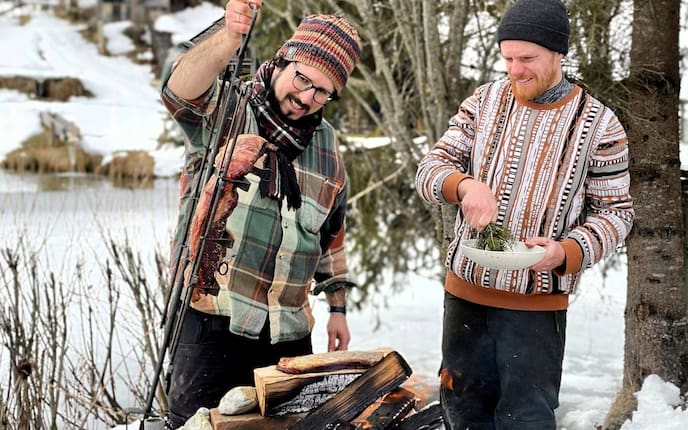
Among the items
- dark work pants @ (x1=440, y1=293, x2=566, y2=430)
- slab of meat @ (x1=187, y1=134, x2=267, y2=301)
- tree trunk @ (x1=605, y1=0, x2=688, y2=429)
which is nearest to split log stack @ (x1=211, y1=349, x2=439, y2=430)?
dark work pants @ (x1=440, y1=293, x2=566, y2=430)

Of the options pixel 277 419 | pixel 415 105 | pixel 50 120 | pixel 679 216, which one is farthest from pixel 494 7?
pixel 50 120

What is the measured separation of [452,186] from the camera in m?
1.76

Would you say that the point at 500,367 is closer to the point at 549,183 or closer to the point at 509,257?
the point at 509,257

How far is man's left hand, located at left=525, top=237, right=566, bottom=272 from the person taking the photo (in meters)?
1.68

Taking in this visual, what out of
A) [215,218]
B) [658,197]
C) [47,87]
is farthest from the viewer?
Result: [47,87]

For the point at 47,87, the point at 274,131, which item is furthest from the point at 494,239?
the point at 47,87

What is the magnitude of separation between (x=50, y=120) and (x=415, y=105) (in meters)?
15.5

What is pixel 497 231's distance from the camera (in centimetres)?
173

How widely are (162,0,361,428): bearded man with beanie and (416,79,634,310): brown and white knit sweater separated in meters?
0.42

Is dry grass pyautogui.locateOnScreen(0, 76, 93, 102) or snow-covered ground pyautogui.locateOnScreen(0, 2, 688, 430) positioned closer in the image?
snow-covered ground pyautogui.locateOnScreen(0, 2, 688, 430)

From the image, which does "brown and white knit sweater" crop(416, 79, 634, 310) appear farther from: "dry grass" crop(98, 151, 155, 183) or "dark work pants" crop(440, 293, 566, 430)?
"dry grass" crop(98, 151, 155, 183)

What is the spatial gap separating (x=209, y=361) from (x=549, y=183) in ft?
3.41

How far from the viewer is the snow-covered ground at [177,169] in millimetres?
4039

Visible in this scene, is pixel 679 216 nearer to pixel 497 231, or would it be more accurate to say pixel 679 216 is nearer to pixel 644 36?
pixel 644 36
